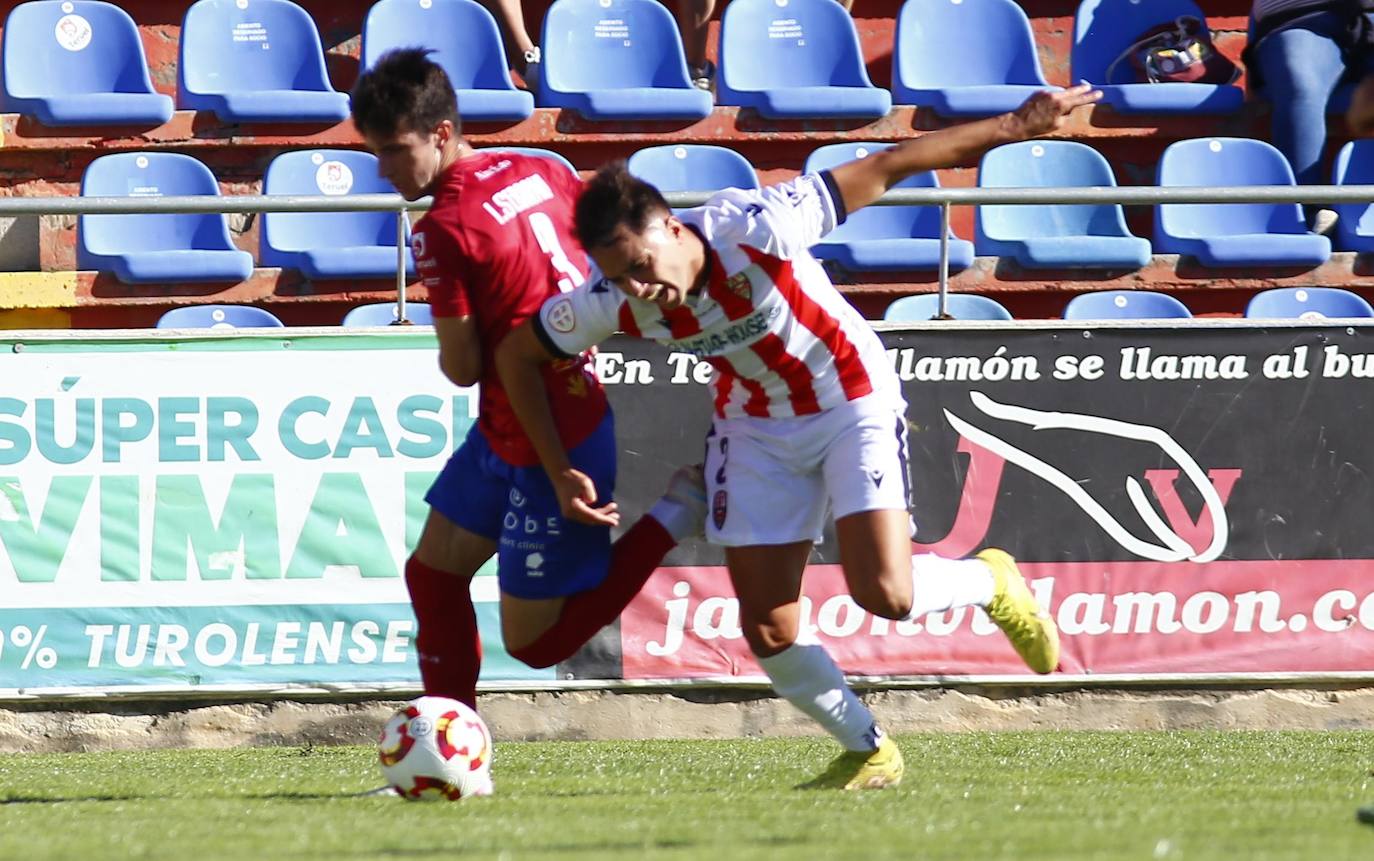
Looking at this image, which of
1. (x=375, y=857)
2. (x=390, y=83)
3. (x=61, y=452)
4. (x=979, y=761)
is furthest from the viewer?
(x=61, y=452)

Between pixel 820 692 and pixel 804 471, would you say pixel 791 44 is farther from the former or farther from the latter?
pixel 820 692

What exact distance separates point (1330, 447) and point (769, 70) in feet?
14.7

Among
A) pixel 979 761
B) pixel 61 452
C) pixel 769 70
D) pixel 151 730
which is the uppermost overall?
pixel 769 70

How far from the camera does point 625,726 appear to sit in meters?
7.21

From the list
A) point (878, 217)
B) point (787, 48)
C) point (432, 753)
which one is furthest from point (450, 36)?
point (432, 753)

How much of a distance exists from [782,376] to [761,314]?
0.24 metres

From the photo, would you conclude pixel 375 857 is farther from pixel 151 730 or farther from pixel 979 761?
pixel 151 730

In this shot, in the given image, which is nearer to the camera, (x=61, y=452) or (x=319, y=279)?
(x=61, y=452)

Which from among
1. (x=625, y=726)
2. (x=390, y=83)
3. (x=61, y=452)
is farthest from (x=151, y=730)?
(x=390, y=83)

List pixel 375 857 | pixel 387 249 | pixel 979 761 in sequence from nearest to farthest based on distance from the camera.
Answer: pixel 375 857, pixel 979 761, pixel 387 249

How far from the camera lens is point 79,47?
1012 centimetres

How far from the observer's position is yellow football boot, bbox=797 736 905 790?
5.10 meters

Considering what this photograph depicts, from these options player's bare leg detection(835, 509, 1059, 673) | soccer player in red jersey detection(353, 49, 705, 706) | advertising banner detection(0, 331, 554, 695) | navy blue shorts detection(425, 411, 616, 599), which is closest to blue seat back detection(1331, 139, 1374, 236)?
player's bare leg detection(835, 509, 1059, 673)

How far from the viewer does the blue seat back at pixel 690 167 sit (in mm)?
9516
